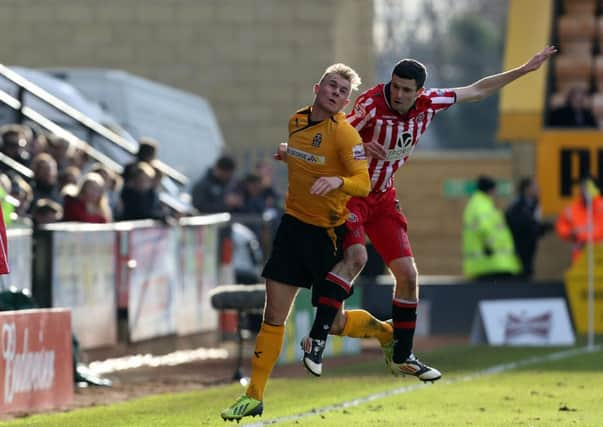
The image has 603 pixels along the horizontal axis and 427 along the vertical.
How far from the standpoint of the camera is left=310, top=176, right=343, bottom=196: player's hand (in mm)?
9805

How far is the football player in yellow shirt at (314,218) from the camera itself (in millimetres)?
10102

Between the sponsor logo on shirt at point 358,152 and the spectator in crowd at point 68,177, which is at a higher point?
the sponsor logo on shirt at point 358,152

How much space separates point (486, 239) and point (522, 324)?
7.33ft

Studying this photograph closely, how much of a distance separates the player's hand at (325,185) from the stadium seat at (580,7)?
19125mm

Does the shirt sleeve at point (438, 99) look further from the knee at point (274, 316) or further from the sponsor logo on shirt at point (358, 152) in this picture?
the knee at point (274, 316)

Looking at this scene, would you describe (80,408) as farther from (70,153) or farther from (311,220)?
(70,153)

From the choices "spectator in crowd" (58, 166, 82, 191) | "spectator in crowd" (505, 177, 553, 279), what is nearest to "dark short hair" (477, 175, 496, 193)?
"spectator in crowd" (505, 177, 553, 279)

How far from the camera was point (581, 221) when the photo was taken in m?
24.2

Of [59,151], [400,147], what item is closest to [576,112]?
[59,151]

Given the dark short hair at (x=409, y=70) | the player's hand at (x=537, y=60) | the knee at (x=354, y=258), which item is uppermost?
the player's hand at (x=537, y=60)

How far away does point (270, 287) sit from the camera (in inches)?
407

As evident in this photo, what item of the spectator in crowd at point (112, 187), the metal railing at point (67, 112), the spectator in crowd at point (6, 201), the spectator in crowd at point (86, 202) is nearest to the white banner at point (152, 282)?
the spectator in crowd at point (112, 187)

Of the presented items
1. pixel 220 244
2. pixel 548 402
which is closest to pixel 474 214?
pixel 220 244

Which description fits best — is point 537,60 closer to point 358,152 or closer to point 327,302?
point 358,152
